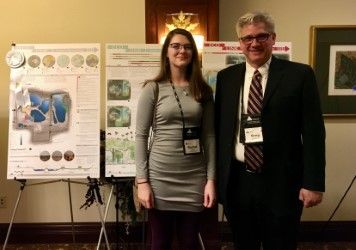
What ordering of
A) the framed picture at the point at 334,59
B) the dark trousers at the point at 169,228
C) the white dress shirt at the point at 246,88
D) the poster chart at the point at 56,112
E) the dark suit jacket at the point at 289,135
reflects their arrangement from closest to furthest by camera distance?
1. the dark suit jacket at the point at 289,135
2. the white dress shirt at the point at 246,88
3. the dark trousers at the point at 169,228
4. the poster chart at the point at 56,112
5. the framed picture at the point at 334,59

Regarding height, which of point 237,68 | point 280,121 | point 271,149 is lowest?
point 271,149

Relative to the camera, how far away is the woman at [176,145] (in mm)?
1768

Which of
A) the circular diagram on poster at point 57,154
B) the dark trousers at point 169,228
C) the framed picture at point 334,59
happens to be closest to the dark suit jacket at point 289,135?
the dark trousers at point 169,228

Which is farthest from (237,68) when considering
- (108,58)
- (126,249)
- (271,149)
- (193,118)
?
(126,249)

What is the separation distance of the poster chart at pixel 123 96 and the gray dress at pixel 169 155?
2.55 feet

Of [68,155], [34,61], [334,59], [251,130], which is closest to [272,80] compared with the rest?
[251,130]

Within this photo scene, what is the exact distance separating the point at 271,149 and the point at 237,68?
0.45 meters

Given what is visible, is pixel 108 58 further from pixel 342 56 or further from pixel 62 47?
pixel 342 56

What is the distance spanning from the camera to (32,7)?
3.15m

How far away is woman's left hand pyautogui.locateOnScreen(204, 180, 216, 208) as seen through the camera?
1.78 m

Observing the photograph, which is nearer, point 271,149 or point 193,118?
point 271,149

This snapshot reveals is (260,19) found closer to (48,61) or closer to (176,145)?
(176,145)

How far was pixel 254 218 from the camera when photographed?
1781mm

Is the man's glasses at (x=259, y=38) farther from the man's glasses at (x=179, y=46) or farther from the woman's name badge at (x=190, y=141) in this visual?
the woman's name badge at (x=190, y=141)
